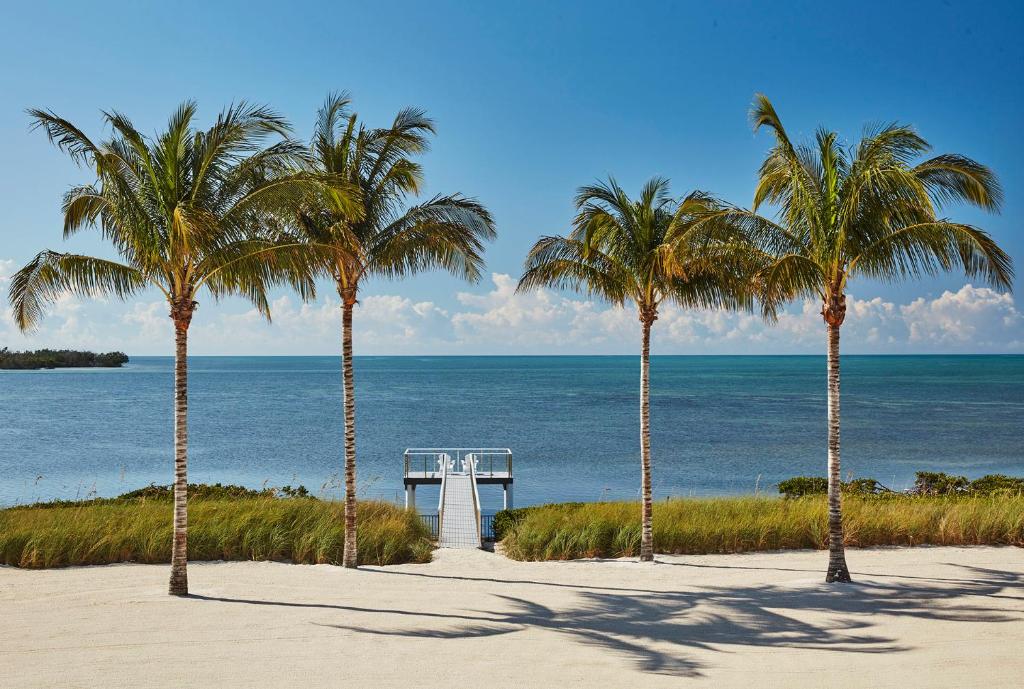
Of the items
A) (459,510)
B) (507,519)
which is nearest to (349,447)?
(507,519)

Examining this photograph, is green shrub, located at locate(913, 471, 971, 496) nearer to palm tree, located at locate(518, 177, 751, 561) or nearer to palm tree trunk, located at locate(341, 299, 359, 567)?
palm tree, located at locate(518, 177, 751, 561)

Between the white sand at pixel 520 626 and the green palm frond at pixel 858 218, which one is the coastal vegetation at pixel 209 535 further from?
the green palm frond at pixel 858 218

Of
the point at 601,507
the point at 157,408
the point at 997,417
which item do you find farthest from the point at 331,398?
the point at 601,507

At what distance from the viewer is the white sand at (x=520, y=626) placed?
821cm

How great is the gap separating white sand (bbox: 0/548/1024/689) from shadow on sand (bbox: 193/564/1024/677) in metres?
0.04

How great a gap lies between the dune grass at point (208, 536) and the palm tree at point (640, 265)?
545 cm

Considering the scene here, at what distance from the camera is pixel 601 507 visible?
18.0 meters

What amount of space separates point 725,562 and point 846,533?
314 centimetres

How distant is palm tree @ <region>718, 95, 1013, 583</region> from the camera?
12000mm

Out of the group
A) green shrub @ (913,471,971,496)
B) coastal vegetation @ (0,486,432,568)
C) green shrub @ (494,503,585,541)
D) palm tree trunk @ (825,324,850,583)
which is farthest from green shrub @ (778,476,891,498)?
coastal vegetation @ (0,486,432,568)

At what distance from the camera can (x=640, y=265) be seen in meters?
15.2

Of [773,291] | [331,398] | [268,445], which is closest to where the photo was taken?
[773,291]

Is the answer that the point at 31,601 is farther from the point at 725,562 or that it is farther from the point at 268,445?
the point at 268,445

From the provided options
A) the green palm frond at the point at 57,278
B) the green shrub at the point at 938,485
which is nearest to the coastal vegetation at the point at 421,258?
the green palm frond at the point at 57,278
